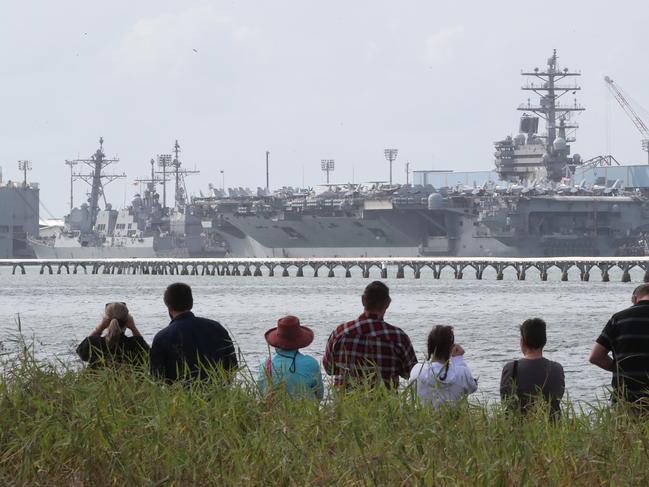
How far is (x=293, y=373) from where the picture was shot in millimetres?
9922

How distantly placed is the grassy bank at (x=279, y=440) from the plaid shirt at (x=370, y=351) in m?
0.44

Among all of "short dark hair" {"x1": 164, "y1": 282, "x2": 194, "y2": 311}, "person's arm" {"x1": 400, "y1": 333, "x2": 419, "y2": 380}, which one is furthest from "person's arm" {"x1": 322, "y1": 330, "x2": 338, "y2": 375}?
"short dark hair" {"x1": 164, "y1": 282, "x2": 194, "y2": 311}

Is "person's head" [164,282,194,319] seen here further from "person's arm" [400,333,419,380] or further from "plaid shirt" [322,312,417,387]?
"person's arm" [400,333,419,380]

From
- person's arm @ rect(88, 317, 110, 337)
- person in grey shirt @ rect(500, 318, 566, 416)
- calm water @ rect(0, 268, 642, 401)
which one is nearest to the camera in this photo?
person in grey shirt @ rect(500, 318, 566, 416)

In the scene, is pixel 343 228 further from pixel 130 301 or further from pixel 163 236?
pixel 130 301

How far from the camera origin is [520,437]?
8812 millimetres

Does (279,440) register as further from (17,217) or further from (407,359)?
(17,217)

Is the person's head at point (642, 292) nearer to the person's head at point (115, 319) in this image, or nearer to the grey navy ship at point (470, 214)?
the person's head at point (115, 319)

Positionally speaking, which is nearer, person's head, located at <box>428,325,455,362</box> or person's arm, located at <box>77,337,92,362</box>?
person's head, located at <box>428,325,455,362</box>

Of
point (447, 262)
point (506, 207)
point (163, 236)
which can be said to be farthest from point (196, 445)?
point (163, 236)

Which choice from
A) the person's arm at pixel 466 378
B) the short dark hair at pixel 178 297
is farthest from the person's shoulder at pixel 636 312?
the short dark hair at pixel 178 297

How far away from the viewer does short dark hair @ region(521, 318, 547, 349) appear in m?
9.36

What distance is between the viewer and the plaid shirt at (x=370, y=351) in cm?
1005

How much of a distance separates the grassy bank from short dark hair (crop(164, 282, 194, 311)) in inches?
19.8
